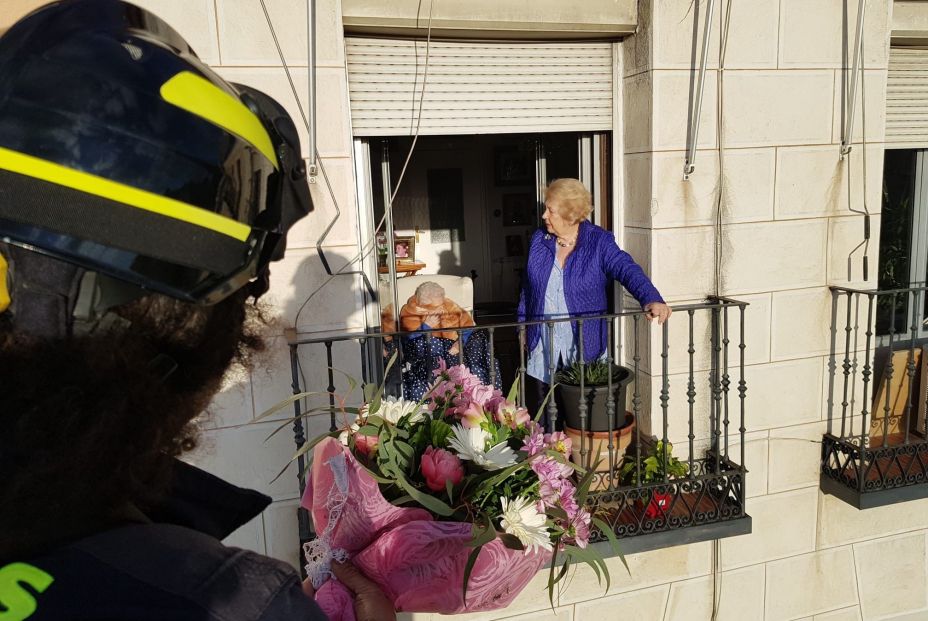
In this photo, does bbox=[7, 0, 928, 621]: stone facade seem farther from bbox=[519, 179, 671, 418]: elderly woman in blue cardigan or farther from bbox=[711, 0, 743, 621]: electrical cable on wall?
bbox=[519, 179, 671, 418]: elderly woman in blue cardigan

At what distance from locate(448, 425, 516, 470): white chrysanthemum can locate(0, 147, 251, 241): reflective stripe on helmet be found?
2.62ft

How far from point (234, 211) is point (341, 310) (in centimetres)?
269

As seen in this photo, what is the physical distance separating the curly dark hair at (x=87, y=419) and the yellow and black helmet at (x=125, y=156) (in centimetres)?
8

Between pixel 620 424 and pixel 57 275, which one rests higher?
pixel 57 275

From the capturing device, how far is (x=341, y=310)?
356 cm

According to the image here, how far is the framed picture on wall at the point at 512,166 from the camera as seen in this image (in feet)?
25.6

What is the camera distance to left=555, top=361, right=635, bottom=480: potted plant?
3.74 metres

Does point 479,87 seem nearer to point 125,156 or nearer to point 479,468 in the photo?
point 479,468

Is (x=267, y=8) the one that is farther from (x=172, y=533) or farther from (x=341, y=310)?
(x=172, y=533)

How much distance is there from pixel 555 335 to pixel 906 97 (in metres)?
3.11

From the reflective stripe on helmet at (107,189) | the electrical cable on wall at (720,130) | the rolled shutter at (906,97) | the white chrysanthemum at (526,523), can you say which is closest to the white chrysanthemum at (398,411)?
the white chrysanthemum at (526,523)

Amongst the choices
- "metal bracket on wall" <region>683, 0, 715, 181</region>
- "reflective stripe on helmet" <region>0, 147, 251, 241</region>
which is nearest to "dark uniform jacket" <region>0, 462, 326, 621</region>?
"reflective stripe on helmet" <region>0, 147, 251, 241</region>

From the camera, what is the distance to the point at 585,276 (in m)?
3.87

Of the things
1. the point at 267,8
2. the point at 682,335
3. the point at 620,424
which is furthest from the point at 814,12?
the point at 267,8
